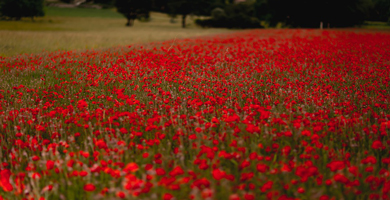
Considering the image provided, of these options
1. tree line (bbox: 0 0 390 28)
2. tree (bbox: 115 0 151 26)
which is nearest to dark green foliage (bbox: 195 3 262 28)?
tree line (bbox: 0 0 390 28)

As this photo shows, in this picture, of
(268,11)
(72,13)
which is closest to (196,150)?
(268,11)

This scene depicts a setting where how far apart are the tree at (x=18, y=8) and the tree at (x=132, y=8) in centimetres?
1158

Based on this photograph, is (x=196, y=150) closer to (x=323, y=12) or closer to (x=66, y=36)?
(x=66, y=36)

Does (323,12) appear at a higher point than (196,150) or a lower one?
higher

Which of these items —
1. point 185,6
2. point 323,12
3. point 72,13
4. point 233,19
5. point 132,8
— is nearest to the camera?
point 323,12

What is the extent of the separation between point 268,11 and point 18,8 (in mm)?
36236

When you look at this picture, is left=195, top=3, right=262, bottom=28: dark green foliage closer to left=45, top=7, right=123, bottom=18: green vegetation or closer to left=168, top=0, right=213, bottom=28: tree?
left=168, top=0, right=213, bottom=28: tree

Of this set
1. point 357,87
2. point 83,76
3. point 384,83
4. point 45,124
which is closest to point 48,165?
point 45,124

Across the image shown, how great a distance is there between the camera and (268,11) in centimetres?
5028

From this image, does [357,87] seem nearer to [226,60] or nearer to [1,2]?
[226,60]

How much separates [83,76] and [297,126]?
16.9 feet

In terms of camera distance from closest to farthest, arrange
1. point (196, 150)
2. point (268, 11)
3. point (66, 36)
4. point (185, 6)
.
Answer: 1. point (196, 150)
2. point (66, 36)
3. point (185, 6)
4. point (268, 11)

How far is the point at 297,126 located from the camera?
2840 mm

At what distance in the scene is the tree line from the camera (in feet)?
136
